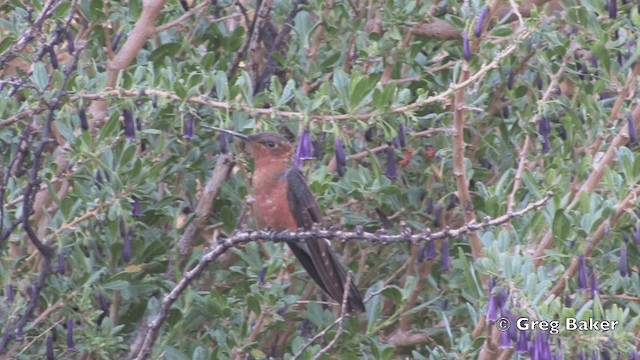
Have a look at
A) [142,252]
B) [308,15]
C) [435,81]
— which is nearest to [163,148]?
[142,252]

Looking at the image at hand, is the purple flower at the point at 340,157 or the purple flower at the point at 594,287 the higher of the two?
the purple flower at the point at 340,157

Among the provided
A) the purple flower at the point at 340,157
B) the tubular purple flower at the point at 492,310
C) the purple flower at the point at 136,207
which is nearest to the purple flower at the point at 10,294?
the purple flower at the point at 136,207

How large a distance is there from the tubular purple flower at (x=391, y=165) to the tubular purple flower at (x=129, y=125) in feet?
2.99

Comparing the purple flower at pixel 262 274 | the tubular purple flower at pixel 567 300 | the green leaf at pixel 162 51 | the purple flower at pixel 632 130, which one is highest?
the green leaf at pixel 162 51

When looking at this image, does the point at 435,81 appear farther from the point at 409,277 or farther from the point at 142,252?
the point at 142,252

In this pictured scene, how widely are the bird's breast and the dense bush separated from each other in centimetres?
17

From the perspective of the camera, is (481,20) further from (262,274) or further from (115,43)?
(115,43)

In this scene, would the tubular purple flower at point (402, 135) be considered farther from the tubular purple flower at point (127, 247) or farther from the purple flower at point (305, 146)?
the tubular purple flower at point (127, 247)

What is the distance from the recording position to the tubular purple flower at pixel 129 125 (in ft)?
12.9

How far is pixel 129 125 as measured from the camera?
3930 mm

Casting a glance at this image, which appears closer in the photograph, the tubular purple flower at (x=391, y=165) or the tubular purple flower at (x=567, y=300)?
the tubular purple flower at (x=567, y=300)

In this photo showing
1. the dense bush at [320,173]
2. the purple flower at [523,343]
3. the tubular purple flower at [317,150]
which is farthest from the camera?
the tubular purple flower at [317,150]

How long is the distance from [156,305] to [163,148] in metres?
0.56

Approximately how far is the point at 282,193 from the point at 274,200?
4 cm
